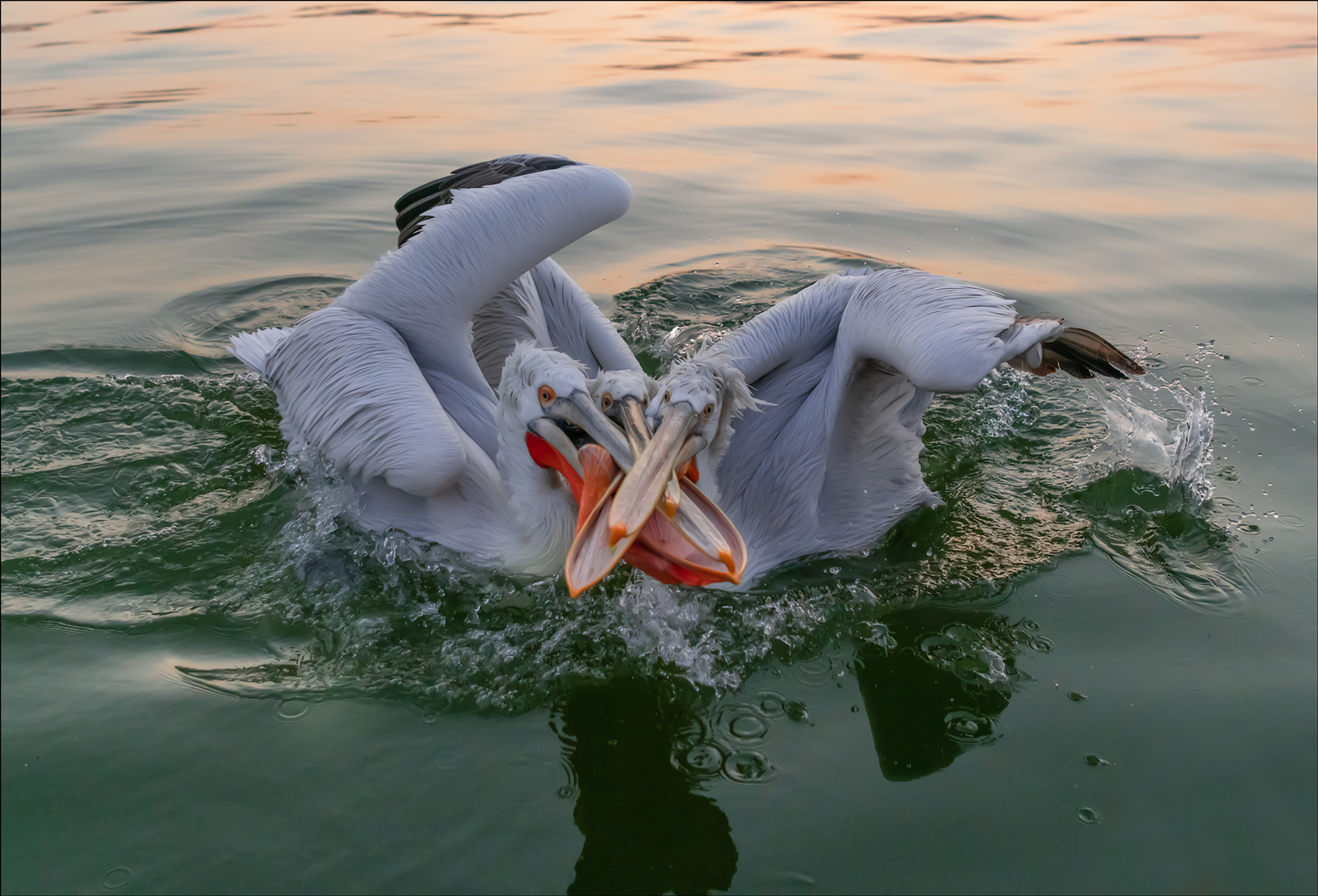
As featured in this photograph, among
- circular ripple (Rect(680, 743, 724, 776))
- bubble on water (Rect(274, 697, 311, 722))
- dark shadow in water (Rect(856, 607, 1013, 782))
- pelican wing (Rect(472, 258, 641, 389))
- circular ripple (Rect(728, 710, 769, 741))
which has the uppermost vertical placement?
pelican wing (Rect(472, 258, 641, 389))

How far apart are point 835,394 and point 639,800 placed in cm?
156

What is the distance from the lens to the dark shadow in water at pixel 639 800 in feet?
7.27

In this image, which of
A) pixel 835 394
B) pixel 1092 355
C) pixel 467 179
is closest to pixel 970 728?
pixel 835 394

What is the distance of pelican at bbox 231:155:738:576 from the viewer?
3.15m

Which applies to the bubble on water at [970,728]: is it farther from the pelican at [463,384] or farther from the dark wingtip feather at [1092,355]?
the dark wingtip feather at [1092,355]

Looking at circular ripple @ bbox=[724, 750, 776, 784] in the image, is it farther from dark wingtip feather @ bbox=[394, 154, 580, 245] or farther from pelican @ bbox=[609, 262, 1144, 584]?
dark wingtip feather @ bbox=[394, 154, 580, 245]

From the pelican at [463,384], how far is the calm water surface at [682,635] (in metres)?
0.18

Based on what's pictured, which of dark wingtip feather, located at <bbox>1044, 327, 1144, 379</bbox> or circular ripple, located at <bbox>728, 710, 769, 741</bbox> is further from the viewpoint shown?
dark wingtip feather, located at <bbox>1044, 327, 1144, 379</bbox>

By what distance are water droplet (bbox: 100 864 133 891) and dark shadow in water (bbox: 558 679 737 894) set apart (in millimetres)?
999

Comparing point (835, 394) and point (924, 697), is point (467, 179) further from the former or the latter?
point (924, 697)

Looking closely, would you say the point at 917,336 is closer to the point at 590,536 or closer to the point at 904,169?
the point at 590,536

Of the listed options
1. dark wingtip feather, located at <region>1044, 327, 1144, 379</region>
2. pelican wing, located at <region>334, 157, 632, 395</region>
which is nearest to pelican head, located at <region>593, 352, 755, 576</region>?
pelican wing, located at <region>334, 157, 632, 395</region>

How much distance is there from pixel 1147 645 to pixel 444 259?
2655 millimetres

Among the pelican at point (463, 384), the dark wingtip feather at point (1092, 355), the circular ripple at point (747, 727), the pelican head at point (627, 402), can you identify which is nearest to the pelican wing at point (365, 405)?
the pelican at point (463, 384)
